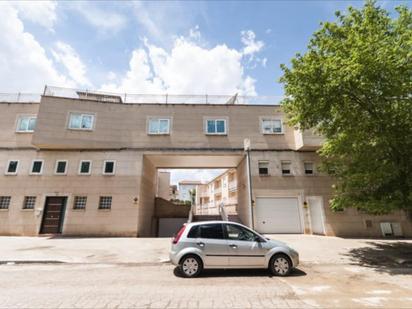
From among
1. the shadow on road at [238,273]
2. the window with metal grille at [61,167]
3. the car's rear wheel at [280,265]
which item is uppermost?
the window with metal grille at [61,167]

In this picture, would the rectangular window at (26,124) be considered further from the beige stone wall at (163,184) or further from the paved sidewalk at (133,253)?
the beige stone wall at (163,184)

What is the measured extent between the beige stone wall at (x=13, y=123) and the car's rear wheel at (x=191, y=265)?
16.5 metres

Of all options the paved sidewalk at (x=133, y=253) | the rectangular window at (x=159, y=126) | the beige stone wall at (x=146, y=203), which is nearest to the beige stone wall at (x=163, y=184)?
the beige stone wall at (x=146, y=203)

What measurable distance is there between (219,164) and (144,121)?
7.95m

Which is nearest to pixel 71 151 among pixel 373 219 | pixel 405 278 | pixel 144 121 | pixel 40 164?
pixel 40 164

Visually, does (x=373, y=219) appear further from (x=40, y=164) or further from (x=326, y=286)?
(x=40, y=164)

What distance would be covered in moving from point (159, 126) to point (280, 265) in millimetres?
13584

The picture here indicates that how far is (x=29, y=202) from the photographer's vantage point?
15.3 meters

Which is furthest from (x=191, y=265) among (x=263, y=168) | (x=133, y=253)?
(x=263, y=168)

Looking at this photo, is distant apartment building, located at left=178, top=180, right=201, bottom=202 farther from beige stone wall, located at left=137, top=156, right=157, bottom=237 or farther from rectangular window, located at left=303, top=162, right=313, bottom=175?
rectangular window, located at left=303, top=162, right=313, bottom=175

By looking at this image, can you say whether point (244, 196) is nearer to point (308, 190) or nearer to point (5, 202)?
point (308, 190)

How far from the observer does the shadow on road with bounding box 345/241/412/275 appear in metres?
7.49

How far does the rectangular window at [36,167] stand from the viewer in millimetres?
15789

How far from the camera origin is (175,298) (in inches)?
188
